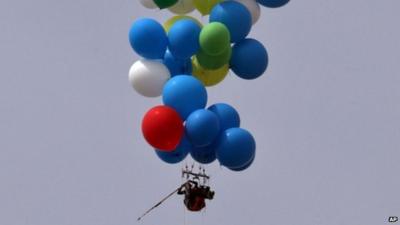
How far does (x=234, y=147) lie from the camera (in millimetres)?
26469

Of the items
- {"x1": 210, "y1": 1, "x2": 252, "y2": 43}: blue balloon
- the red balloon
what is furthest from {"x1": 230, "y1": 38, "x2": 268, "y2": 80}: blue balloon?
the red balloon

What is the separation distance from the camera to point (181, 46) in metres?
26.7

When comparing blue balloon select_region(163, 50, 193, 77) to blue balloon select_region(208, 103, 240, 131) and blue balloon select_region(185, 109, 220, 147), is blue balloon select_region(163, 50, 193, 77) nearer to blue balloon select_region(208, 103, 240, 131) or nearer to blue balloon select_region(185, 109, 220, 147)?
blue balloon select_region(208, 103, 240, 131)

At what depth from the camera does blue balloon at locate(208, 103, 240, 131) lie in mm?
26844

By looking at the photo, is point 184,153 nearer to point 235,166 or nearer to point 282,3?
point 235,166

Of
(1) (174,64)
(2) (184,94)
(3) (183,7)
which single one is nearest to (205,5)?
(3) (183,7)

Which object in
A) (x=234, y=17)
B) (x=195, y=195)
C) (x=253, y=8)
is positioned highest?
(x=253, y=8)

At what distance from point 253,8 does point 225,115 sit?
216cm

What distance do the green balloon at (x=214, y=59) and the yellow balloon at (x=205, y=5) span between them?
0.92m

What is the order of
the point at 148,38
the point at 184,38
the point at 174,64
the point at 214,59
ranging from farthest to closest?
the point at 174,64 < the point at 214,59 < the point at 148,38 < the point at 184,38

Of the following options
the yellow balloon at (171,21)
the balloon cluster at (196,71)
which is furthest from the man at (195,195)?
the yellow balloon at (171,21)

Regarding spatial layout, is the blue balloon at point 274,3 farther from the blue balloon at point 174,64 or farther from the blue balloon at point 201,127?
the blue balloon at point 201,127

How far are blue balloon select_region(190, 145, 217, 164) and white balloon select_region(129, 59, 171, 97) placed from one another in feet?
4.14

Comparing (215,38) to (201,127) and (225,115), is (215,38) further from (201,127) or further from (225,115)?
(201,127)
